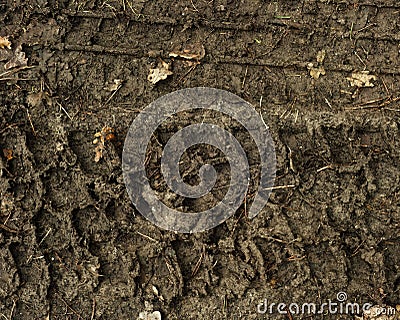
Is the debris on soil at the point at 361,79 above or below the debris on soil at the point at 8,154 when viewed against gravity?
above

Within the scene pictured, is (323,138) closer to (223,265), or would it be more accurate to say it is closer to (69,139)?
(223,265)

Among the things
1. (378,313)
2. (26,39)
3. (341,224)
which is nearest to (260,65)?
(341,224)

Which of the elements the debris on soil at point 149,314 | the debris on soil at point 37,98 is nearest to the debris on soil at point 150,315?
the debris on soil at point 149,314

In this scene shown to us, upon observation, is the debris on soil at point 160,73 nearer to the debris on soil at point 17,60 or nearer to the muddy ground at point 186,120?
the muddy ground at point 186,120

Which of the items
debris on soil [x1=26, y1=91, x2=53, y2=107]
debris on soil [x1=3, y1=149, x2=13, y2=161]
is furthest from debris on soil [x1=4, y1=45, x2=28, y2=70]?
debris on soil [x1=3, y1=149, x2=13, y2=161]

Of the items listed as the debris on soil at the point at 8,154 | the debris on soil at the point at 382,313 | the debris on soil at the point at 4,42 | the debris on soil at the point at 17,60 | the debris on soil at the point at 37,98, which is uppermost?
the debris on soil at the point at 4,42

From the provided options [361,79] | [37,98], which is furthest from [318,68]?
[37,98]
